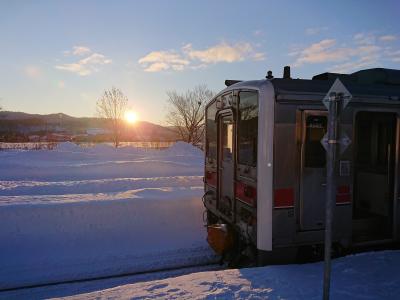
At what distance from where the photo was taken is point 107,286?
4.77m

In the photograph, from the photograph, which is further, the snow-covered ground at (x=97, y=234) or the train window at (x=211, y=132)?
the train window at (x=211, y=132)

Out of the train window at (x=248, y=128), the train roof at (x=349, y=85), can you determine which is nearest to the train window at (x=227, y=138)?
the train window at (x=248, y=128)

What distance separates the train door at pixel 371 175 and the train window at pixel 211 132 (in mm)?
2496

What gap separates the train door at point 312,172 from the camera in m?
4.32

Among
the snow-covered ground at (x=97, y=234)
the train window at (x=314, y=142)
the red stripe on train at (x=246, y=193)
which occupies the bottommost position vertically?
the snow-covered ground at (x=97, y=234)

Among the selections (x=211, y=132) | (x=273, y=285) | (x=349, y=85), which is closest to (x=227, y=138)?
(x=211, y=132)

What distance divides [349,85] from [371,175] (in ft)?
7.06

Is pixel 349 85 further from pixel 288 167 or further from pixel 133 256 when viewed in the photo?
pixel 133 256

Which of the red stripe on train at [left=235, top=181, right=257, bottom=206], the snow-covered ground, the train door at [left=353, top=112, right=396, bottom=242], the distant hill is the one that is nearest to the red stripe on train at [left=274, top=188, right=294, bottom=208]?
the red stripe on train at [left=235, top=181, right=257, bottom=206]

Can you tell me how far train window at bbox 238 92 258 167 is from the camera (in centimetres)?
439

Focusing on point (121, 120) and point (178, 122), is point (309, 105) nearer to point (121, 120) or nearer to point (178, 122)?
point (121, 120)

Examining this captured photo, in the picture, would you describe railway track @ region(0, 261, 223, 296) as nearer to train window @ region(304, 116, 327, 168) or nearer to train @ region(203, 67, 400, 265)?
train @ region(203, 67, 400, 265)

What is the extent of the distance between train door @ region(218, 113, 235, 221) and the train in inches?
0.7

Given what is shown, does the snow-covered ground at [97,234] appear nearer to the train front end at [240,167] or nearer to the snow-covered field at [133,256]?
the snow-covered field at [133,256]
